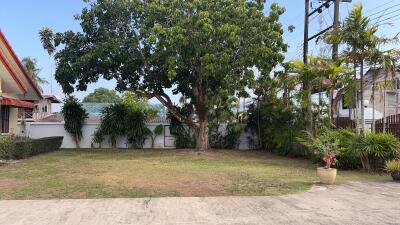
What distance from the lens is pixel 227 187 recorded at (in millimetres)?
11273

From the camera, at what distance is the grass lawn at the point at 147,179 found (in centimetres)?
1049

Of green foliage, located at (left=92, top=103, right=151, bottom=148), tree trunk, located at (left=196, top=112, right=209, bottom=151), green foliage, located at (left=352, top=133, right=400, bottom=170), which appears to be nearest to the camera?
green foliage, located at (left=352, top=133, right=400, bottom=170)

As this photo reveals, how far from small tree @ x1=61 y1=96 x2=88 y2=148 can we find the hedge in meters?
3.45

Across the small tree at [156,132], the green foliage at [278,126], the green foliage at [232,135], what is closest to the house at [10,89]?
the small tree at [156,132]

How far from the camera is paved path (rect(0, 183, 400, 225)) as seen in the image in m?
7.80

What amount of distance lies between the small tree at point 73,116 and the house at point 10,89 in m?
2.67

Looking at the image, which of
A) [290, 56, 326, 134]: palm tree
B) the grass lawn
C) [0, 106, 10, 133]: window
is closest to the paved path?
the grass lawn

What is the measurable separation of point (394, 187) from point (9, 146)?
14.3 metres

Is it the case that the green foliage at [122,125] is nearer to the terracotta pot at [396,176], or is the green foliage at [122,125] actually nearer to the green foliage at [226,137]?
the green foliage at [226,137]

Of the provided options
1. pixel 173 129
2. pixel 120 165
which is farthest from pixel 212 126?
pixel 120 165

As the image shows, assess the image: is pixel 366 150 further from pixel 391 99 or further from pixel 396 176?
pixel 391 99

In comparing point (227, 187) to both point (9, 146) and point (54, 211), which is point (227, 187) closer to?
point (54, 211)

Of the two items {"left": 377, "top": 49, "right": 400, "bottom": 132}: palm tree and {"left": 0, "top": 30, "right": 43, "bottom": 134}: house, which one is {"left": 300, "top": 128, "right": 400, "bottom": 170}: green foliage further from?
{"left": 0, "top": 30, "right": 43, "bottom": 134}: house

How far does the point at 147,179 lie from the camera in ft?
41.2
